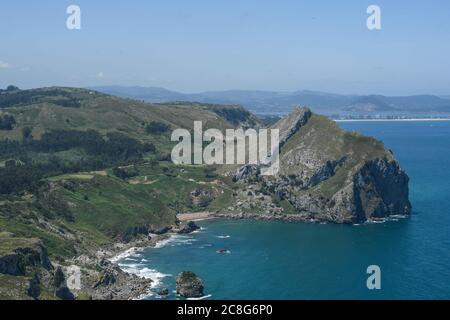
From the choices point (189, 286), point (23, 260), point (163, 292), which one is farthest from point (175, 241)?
point (23, 260)

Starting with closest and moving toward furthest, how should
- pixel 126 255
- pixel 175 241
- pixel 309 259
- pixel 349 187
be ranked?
pixel 309 259
pixel 126 255
pixel 175 241
pixel 349 187

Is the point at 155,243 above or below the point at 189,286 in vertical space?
below

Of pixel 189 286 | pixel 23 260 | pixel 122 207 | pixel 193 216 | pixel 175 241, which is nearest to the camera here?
pixel 23 260

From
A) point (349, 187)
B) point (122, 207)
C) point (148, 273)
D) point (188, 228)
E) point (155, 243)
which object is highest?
point (349, 187)

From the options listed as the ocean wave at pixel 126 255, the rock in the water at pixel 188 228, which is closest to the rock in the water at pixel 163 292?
the ocean wave at pixel 126 255

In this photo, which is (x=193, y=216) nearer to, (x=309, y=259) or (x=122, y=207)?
(x=122, y=207)

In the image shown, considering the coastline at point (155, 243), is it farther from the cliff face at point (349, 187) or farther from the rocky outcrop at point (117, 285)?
the cliff face at point (349, 187)
